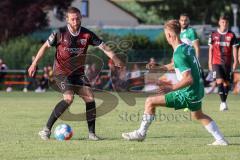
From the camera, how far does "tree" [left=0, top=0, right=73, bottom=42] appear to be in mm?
43406

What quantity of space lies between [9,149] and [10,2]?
3333cm

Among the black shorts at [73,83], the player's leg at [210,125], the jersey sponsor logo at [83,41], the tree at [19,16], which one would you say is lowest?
the tree at [19,16]

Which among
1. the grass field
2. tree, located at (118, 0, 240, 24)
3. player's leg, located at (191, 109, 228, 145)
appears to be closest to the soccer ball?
the grass field

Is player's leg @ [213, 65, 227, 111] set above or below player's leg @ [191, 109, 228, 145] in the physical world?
below

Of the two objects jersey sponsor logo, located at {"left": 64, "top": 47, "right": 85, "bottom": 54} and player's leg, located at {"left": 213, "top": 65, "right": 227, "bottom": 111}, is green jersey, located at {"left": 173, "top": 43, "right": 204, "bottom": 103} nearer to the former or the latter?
jersey sponsor logo, located at {"left": 64, "top": 47, "right": 85, "bottom": 54}

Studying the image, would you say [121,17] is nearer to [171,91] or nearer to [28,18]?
[28,18]

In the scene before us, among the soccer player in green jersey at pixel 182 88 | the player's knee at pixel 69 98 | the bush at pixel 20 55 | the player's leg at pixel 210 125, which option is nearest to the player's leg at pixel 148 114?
the soccer player in green jersey at pixel 182 88

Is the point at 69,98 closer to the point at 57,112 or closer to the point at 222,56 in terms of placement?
the point at 57,112

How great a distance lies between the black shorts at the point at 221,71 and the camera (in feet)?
65.6

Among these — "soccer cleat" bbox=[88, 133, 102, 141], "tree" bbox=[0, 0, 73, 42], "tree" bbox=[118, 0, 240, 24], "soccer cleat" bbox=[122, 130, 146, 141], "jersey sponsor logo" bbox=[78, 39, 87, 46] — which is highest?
"jersey sponsor logo" bbox=[78, 39, 87, 46]

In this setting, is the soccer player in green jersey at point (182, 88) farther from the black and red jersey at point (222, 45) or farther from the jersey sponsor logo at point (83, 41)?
the black and red jersey at point (222, 45)

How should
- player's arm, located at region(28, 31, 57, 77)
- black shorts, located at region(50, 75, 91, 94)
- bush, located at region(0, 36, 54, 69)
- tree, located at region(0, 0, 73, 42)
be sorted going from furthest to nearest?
tree, located at region(0, 0, 73, 42)
bush, located at region(0, 36, 54, 69)
black shorts, located at region(50, 75, 91, 94)
player's arm, located at region(28, 31, 57, 77)

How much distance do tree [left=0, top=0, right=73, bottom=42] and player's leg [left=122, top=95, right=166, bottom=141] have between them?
32.0 metres

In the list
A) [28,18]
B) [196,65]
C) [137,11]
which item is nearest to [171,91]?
[196,65]
